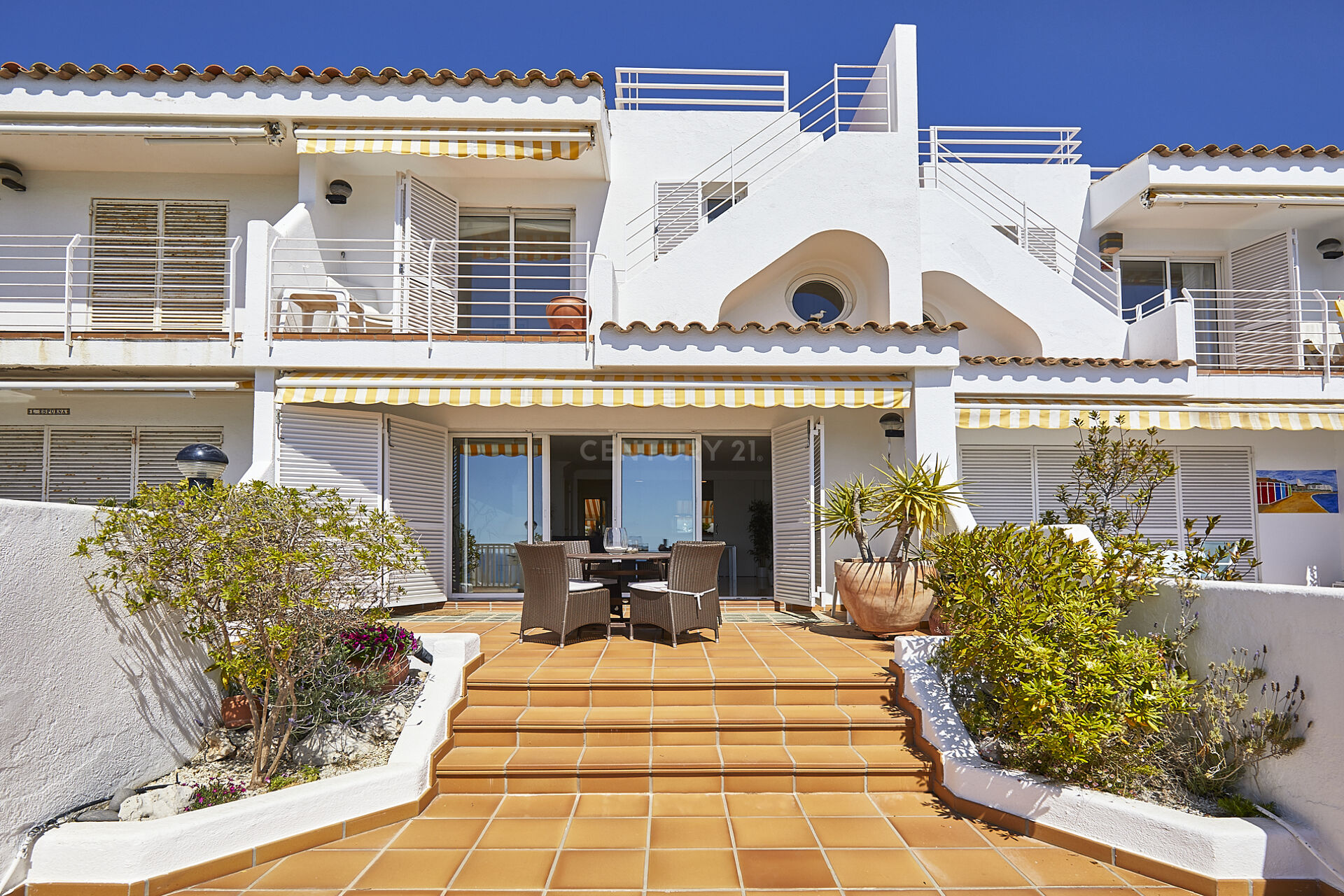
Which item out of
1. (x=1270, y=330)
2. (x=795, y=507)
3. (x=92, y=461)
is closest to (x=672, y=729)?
(x=795, y=507)

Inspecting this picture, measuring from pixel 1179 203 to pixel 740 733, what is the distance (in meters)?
14.7

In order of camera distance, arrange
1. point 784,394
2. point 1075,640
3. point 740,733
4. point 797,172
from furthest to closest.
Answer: point 797,172
point 784,394
point 740,733
point 1075,640

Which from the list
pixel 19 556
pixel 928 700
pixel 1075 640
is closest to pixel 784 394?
pixel 928 700

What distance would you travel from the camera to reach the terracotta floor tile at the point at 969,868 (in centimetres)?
559

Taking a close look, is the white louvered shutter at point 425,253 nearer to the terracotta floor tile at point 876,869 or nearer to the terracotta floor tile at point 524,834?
the terracotta floor tile at point 524,834

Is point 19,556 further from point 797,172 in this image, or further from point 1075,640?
point 797,172

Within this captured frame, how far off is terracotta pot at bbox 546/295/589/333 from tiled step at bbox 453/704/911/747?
7.23 meters

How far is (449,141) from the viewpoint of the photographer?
13.8 metres

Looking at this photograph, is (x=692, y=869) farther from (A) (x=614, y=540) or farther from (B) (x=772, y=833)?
(A) (x=614, y=540)

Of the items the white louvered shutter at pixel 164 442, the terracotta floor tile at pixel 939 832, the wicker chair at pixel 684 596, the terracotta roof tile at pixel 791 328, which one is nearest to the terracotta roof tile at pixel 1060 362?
the terracotta roof tile at pixel 791 328

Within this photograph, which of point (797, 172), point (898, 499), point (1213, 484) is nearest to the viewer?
point (898, 499)

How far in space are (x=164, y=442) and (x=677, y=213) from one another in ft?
35.3

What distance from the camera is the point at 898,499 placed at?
1079cm

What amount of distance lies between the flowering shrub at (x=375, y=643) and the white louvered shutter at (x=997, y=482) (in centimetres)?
1108
